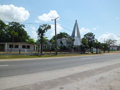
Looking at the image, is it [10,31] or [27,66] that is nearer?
[27,66]

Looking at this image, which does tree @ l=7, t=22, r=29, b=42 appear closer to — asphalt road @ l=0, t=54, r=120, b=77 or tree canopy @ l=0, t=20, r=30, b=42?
tree canopy @ l=0, t=20, r=30, b=42

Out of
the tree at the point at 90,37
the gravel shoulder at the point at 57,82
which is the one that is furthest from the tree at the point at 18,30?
the gravel shoulder at the point at 57,82

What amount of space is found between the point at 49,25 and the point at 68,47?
14.2 meters

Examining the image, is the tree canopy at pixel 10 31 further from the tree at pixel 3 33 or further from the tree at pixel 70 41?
the tree at pixel 70 41

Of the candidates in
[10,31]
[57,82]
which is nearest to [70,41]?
[10,31]

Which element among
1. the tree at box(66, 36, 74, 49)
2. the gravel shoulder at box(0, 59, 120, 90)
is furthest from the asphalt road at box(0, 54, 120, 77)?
the tree at box(66, 36, 74, 49)

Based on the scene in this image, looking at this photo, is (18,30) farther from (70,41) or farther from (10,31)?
(70,41)

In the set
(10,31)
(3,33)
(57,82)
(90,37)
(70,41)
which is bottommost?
(57,82)

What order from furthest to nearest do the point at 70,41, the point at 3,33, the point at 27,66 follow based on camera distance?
1. the point at 3,33
2. the point at 70,41
3. the point at 27,66

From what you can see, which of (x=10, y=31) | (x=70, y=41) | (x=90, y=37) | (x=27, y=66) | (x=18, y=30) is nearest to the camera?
(x=27, y=66)

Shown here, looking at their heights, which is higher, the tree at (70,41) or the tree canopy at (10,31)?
the tree canopy at (10,31)

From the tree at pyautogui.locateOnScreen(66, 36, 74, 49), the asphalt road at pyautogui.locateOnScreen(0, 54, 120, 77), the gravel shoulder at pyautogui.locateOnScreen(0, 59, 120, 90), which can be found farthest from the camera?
the tree at pyautogui.locateOnScreen(66, 36, 74, 49)

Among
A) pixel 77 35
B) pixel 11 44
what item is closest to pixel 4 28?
pixel 11 44

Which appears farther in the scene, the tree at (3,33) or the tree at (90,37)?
the tree at (3,33)
